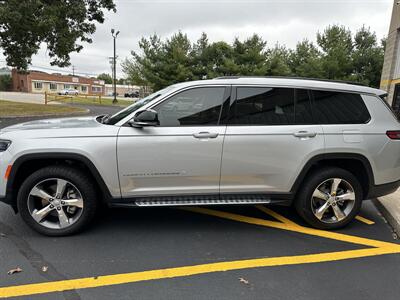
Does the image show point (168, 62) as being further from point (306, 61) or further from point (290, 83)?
point (290, 83)

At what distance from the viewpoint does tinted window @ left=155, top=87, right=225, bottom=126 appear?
3.68 metres

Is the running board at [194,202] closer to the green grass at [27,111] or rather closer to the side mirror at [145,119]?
the side mirror at [145,119]

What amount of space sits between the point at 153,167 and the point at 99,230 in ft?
3.47

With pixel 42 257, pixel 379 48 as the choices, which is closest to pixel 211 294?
pixel 42 257

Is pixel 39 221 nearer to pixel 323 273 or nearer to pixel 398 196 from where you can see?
pixel 323 273

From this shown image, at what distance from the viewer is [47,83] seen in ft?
261

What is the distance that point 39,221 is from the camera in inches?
145

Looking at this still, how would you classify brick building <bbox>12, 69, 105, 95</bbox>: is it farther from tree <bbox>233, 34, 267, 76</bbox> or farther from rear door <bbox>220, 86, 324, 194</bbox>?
rear door <bbox>220, 86, 324, 194</bbox>

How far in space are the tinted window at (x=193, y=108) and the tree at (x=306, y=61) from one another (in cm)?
2221

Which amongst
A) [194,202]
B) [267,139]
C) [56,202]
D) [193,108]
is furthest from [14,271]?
[267,139]

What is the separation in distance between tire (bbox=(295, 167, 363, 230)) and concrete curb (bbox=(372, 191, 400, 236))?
626 millimetres

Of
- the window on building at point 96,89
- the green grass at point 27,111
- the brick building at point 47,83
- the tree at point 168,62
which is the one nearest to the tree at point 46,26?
the green grass at point 27,111

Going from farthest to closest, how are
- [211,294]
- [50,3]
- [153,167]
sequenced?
1. [50,3]
2. [153,167]
3. [211,294]

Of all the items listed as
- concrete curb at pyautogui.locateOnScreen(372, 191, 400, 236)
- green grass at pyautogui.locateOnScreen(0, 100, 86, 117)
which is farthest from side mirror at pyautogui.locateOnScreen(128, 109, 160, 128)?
green grass at pyautogui.locateOnScreen(0, 100, 86, 117)
